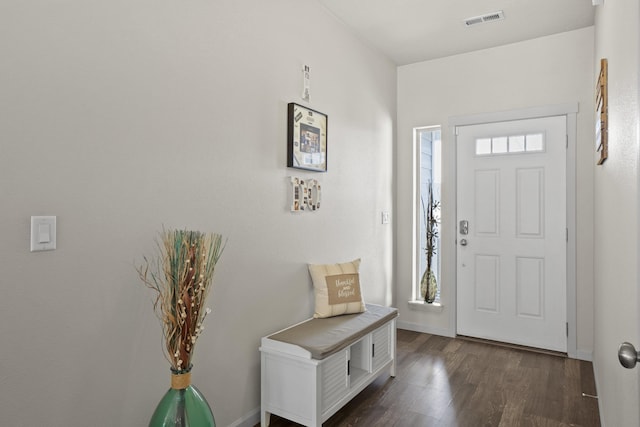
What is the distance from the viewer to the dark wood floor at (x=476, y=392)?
94.4 inches

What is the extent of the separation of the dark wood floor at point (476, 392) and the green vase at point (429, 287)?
0.58 metres

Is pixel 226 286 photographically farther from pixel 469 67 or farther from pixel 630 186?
pixel 469 67

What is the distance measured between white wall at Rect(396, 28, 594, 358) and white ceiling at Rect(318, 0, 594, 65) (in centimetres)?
14

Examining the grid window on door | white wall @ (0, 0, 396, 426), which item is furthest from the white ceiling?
the grid window on door

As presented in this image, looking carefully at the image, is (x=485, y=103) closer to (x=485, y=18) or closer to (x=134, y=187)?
(x=485, y=18)

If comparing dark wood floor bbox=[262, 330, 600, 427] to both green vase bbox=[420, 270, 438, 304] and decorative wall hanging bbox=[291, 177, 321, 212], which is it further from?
decorative wall hanging bbox=[291, 177, 321, 212]

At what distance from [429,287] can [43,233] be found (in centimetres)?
345

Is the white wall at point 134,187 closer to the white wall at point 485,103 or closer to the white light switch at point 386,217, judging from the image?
the white light switch at point 386,217

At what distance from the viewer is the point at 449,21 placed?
128 inches

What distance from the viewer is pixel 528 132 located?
3.60 meters

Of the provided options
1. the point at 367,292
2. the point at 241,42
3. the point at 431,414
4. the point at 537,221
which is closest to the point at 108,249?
the point at 241,42

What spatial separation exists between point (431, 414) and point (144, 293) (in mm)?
1817

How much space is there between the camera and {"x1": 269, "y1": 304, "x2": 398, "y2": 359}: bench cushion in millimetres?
2178

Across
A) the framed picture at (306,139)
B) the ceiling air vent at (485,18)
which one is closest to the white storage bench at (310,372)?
the framed picture at (306,139)
